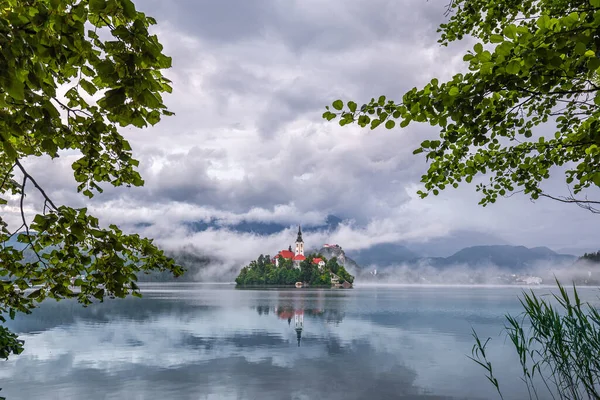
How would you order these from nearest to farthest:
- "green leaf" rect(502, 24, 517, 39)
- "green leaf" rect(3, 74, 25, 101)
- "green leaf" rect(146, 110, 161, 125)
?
"green leaf" rect(3, 74, 25, 101)
"green leaf" rect(502, 24, 517, 39)
"green leaf" rect(146, 110, 161, 125)

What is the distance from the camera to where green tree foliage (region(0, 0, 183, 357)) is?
2.43m

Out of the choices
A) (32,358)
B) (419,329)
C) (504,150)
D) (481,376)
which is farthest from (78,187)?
(419,329)

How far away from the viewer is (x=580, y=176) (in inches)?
231

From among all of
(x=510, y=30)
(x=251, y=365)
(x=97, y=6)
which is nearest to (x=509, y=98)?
(x=510, y=30)

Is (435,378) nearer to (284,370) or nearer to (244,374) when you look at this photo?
(284,370)

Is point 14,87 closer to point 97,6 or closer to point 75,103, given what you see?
point 97,6

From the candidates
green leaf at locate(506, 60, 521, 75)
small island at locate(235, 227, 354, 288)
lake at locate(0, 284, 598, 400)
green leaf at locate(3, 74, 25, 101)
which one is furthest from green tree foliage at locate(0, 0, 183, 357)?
small island at locate(235, 227, 354, 288)

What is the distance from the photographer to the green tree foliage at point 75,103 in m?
2.43

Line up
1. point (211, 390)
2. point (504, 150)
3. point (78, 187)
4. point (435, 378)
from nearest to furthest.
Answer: point (78, 187) < point (504, 150) < point (211, 390) < point (435, 378)

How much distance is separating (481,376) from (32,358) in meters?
27.0

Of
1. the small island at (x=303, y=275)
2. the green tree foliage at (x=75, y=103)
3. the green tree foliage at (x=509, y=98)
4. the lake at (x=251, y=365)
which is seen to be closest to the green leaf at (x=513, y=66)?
the green tree foliage at (x=509, y=98)

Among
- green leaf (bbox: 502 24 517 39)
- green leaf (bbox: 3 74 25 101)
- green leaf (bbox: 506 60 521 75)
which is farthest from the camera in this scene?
green leaf (bbox: 502 24 517 39)

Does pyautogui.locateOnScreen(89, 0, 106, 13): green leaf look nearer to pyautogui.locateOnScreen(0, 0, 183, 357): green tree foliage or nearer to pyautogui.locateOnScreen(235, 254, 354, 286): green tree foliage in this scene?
pyautogui.locateOnScreen(0, 0, 183, 357): green tree foliage

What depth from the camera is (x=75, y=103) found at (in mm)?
4371
